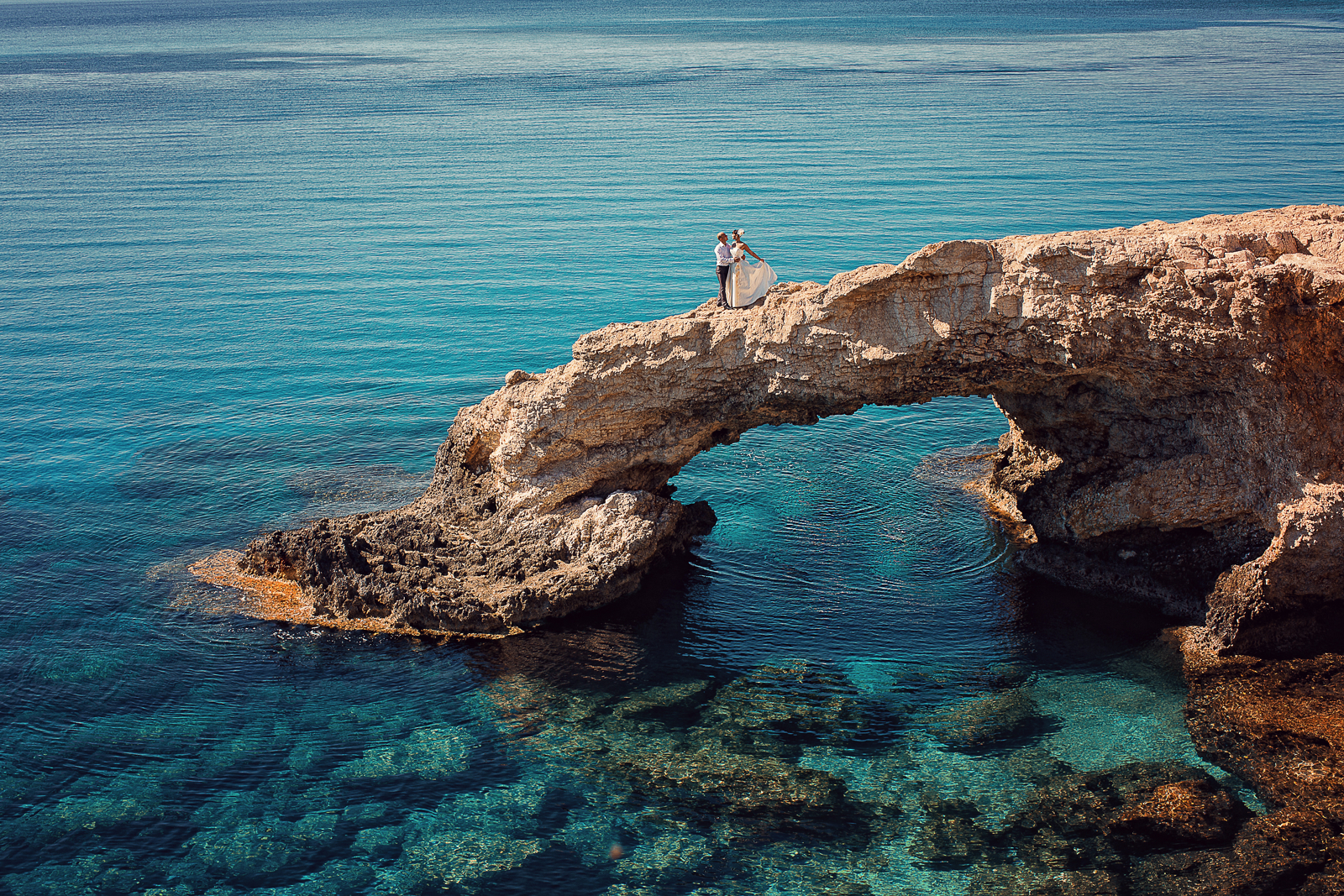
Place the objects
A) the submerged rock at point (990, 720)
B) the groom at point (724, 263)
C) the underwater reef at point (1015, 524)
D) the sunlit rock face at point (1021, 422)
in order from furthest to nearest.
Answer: the groom at point (724, 263) < the sunlit rock face at point (1021, 422) < the submerged rock at point (990, 720) < the underwater reef at point (1015, 524)

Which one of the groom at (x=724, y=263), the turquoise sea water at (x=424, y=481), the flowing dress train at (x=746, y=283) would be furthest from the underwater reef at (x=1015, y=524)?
the groom at (x=724, y=263)

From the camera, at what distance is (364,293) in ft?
133

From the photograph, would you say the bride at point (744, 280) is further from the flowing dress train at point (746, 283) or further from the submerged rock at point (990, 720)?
the submerged rock at point (990, 720)

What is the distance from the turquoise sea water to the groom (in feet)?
17.4

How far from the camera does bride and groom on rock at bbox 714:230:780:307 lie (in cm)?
1900

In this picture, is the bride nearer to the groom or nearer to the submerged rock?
the groom

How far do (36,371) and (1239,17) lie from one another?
491ft

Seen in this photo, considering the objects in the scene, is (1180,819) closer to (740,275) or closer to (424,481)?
(740,275)

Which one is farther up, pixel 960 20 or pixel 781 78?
pixel 960 20

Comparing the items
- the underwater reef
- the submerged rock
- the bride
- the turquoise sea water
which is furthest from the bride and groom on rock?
the submerged rock

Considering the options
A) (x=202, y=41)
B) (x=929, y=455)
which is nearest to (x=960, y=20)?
(x=202, y=41)

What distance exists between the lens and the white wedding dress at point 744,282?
62.4 feet

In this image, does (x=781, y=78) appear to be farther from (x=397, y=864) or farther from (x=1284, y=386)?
(x=397, y=864)

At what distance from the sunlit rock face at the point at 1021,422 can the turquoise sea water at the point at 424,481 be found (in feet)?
3.94
